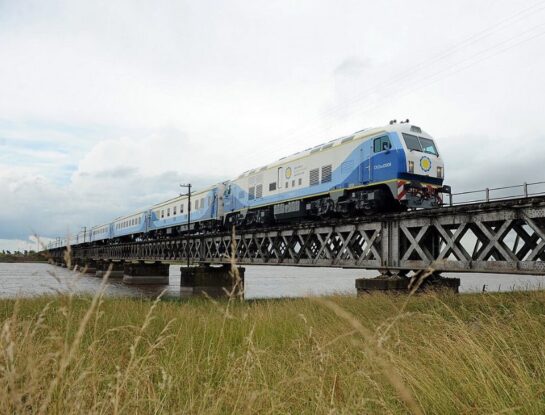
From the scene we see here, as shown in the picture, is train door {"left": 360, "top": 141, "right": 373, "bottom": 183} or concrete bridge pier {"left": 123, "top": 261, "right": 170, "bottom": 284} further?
concrete bridge pier {"left": 123, "top": 261, "right": 170, "bottom": 284}

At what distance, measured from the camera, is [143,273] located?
60.3m

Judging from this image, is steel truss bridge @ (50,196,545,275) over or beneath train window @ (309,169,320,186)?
beneath

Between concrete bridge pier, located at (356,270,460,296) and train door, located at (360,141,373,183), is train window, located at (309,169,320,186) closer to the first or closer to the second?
train door, located at (360,141,373,183)

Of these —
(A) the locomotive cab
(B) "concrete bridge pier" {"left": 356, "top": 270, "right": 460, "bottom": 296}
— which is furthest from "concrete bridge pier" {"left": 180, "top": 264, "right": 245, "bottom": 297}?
(A) the locomotive cab

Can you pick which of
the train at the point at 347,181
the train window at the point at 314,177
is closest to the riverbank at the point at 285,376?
the train at the point at 347,181

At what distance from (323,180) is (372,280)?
5439 mm

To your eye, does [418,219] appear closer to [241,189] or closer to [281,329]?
[281,329]

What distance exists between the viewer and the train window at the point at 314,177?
70.9 feet

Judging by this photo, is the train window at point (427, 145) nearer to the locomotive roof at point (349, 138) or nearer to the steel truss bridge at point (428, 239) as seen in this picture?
the locomotive roof at point (349, 138)

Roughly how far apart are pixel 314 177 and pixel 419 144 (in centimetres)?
558

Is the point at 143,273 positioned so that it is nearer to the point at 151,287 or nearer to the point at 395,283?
the point at 151,287

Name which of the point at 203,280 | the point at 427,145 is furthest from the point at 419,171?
the point at 203,280

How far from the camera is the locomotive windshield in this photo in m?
17.9

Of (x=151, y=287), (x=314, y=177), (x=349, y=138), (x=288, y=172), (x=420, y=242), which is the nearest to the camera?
(x=420, y=242)
